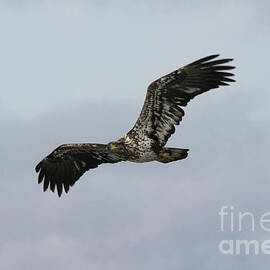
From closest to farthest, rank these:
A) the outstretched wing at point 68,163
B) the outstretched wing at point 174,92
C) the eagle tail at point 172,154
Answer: the outstretched wing at point 174,92 < the eagle tail at point 172,154 < the outstretched wing at point 68,163

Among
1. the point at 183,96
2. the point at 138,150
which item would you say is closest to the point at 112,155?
the point at 138,150

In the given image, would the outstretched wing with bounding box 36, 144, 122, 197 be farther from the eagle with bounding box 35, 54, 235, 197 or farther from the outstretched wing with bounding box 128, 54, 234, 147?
the outstretched wing with bounding box 128, 54, 234, 147

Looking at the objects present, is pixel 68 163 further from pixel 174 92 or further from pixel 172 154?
pixel 174 92

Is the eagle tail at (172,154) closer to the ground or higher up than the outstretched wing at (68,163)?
closer to the ground

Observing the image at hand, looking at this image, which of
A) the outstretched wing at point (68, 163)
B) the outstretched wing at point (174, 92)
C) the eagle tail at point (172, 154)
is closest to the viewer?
the outstretched wing at point (174, 92)

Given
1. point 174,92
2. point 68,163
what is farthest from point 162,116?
point 68,163

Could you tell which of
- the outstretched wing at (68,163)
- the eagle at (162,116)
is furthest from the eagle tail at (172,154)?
the outstretched wing at (68,163)

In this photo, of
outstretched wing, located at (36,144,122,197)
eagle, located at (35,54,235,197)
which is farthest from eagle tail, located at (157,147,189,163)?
outstretched wing, located at (36,144,122,197)

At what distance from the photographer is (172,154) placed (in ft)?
82.2

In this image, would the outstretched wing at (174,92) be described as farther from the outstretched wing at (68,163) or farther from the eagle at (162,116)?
the outstretched wing at (68,163)

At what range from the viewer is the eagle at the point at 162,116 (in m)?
24.4

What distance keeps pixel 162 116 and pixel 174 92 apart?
802 millimetres

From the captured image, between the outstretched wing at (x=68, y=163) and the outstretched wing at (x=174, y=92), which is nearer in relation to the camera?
the outstretched wing at (x=174, y=92)

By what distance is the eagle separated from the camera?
80.0 feet
